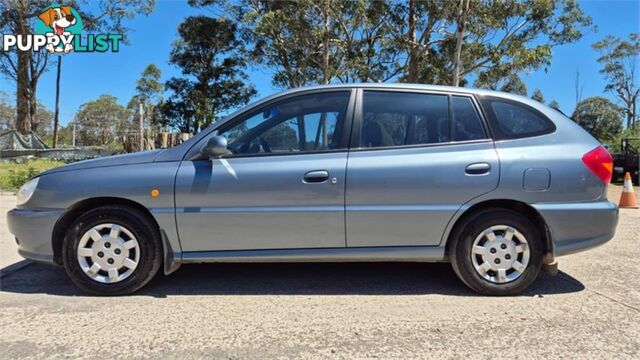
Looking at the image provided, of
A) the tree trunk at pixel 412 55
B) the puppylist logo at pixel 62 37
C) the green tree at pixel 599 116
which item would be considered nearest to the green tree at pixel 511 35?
the tree trunk at pixel 412 55

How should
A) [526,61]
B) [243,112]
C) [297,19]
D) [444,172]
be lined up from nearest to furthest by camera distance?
[444,172], [243,112], [526,61], [297,19]

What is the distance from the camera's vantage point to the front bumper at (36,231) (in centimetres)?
383

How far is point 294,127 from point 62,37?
1718 centimetres

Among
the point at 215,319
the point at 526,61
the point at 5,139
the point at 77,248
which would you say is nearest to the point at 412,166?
the point at 215,319

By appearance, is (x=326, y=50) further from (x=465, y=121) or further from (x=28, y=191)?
(x=28, y=191)

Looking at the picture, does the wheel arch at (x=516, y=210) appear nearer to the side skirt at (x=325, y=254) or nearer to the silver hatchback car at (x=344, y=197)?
the silver hatchback car at (x=344, y=197)

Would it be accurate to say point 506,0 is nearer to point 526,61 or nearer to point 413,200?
point 526,61

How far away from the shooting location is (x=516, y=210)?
388 centimetres

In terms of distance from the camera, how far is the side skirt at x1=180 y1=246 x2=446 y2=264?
12.5ft

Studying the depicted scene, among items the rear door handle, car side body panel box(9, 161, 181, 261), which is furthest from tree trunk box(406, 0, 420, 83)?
car side body panel box(9, 161, 181, 261)

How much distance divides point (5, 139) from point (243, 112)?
19324 millimetres

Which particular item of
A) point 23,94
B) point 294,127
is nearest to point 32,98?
point 23,94

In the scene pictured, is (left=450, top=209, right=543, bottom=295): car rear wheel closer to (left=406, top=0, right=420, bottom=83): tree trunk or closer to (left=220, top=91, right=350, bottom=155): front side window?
(left=220, top=91, right=350, bottom=155): front side window

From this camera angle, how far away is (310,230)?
12.4ft
